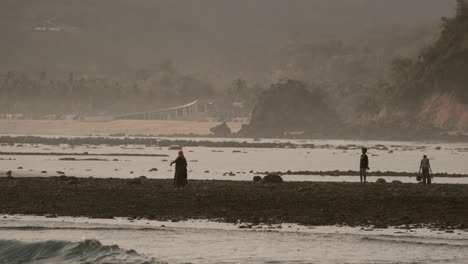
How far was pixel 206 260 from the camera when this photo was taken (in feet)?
105

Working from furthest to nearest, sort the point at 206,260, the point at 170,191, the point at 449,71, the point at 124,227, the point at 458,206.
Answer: the point at 449,71 < the point at 170,191 < the point at 458,206 < the point at 124,227 < the point at 206,260

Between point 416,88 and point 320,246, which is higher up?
point 416,88

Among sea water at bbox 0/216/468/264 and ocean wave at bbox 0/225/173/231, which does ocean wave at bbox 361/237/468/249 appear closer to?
sea water at bbox 0/216/468/264

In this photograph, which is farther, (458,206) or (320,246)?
(458,206)

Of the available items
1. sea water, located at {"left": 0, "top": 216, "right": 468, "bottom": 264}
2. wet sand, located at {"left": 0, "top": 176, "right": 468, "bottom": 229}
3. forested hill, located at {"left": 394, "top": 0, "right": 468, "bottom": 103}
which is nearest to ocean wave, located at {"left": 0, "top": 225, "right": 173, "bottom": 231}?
sea water, located at {"left": 0, "top": 216, "right": 468, "bottom": 264}

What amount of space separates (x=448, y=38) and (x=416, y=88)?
8.85 metres

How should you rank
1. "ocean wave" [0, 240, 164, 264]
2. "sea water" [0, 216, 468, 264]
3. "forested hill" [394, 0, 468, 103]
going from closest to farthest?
"ocean wave" [0, 240, 164, 264]
"sea water" [0, 216, 468, 264]
"forested hill" [394, 0, 468, 103]

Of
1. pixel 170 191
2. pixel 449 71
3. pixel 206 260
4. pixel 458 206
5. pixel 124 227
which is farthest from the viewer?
pixel 449 71

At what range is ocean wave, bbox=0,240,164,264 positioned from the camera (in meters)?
31.8

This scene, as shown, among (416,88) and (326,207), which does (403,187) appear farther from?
(416,88)

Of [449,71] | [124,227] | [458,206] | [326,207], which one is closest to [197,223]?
[124,227]

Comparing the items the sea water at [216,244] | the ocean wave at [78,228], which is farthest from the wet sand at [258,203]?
the ocean wave at [78,228]

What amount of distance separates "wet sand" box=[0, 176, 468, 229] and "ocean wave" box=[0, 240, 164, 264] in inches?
253

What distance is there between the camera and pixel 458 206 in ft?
131
